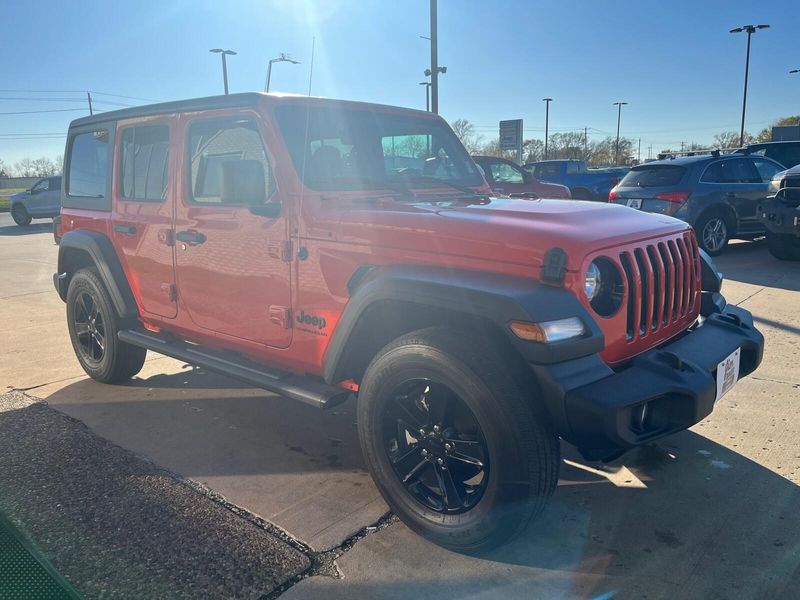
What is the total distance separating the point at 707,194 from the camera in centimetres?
935

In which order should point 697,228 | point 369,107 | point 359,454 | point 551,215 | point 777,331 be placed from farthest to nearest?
point 697,228
point 777,331
point 369,107
point 359,454
point 551,215

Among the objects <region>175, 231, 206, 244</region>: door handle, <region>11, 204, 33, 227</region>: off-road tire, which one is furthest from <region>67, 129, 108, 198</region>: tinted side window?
<region>11, 204, 33, 227</region>: off-road tire

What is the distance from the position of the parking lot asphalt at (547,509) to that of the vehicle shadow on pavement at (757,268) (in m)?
2.88

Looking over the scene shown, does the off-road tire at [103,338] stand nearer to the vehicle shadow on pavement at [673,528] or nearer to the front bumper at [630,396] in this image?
the vehicle shadow on pavement at [673,528]

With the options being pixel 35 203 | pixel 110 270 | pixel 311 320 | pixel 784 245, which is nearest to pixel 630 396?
pixel 311 320

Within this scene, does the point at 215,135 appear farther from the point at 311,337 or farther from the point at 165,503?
the point at 165,503

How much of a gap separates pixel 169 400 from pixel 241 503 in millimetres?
1697

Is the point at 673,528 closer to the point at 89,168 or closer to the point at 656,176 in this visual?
the point at 89,168

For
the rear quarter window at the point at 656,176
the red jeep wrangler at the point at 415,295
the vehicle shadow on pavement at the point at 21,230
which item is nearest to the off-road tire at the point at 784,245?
the rear quarter window at the point at 656,176

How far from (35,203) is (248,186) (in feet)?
70.4

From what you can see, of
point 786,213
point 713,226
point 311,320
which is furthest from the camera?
point 713,226

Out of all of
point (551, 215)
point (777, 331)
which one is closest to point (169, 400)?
point (551, 215)

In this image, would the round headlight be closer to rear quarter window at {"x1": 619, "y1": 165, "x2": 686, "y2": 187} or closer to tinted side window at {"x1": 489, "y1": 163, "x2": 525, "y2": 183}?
rear quarter window at {"x1": 619, "y1": 165, "x2": 686, "y2": 187}

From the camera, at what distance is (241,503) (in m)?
3.02
